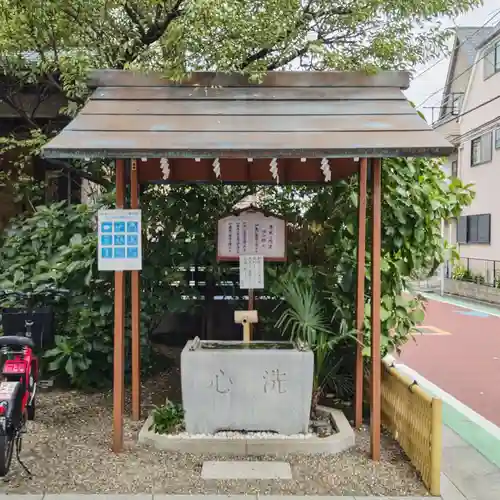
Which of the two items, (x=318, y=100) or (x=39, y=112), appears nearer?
(x=318, y=100)

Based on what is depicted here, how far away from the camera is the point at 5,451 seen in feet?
A: 14.4

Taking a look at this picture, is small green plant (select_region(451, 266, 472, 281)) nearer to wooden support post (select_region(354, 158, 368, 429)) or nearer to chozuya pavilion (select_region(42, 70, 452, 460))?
chozuya pavilion (select_region(42, 70, 452, 460))

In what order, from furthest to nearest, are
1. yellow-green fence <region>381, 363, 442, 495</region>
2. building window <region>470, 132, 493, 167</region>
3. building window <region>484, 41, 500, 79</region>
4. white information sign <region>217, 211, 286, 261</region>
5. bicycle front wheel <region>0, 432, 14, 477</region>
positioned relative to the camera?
building window <region>470, 132, 493, 167</region>
building window <region>484, 41, 500, 79</region>
white information sign <region>217, 211, 286, 261</region>
yellow-green fence <region>381, 363, 442, 495</region>
bicycle front wheel <region>0, 432, 14, 477</region>

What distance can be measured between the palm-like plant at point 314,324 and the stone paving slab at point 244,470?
A: 125cm

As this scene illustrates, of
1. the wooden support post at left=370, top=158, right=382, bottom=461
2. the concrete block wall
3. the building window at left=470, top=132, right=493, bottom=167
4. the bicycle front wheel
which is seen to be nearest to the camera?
the bicycle front wheel

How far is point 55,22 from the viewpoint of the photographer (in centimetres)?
704

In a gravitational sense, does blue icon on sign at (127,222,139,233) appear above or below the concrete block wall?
above

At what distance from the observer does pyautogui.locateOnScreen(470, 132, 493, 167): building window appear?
24.6 m

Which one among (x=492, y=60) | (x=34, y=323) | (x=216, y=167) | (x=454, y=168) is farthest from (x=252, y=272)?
(x=454, y=168)

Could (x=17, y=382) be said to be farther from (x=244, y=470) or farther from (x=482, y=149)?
(x=482, y=149)

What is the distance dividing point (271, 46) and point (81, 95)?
269 cm

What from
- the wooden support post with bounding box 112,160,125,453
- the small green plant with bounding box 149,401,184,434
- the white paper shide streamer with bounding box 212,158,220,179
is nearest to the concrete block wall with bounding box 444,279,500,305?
the white paper shide streamer with bounding box 212,158,220,179

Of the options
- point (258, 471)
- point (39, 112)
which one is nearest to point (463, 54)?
point (39, 112)

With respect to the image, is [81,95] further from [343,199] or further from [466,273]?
[466,273]
